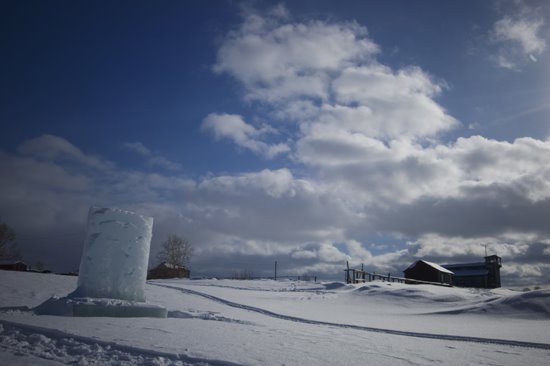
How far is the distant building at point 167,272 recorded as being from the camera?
58438mm

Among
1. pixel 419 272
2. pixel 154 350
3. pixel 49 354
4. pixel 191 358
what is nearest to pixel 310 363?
pixel 191 358

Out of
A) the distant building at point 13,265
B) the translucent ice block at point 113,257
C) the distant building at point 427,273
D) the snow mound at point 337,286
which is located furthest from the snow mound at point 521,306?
the distant building at point 13,265

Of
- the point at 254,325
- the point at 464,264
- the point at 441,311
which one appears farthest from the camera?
the point at 464,264

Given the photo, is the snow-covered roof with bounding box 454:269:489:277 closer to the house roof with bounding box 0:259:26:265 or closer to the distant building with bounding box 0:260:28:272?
the distant building with bounding box 0:260:28:272

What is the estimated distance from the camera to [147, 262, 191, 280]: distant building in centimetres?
5844

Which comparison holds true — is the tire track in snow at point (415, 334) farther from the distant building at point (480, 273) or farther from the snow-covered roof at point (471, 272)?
the snow-covered roof at point (471, 272)

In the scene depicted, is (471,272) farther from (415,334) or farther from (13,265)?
(13,265)

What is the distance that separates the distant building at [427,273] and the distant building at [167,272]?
35.4m

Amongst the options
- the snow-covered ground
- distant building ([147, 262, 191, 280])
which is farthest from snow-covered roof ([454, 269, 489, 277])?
the snow-covered ground

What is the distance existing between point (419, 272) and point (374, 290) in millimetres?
30066

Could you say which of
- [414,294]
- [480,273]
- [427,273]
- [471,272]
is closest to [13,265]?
[414,294]

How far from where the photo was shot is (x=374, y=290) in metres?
21.0

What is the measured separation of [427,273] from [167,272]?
39131 millimetres

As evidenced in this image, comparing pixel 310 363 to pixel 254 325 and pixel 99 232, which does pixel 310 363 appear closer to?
pixel 254 325
